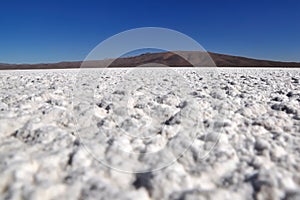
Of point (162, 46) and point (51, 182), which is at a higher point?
point (162, 46)

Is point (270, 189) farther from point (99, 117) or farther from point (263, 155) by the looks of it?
point (99, 117)

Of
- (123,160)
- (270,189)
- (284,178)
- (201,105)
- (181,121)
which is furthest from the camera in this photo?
(201,105)

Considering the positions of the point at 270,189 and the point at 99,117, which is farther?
the point at 99,117

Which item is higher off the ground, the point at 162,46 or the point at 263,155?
the point at 162,46

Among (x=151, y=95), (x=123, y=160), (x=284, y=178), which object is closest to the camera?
(x=284, y=178)

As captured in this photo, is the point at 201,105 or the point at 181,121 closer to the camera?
the point at 181,121

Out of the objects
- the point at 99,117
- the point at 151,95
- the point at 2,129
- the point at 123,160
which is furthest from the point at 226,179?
the point at 151,95

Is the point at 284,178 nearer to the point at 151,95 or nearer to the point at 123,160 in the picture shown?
the point at 123,160

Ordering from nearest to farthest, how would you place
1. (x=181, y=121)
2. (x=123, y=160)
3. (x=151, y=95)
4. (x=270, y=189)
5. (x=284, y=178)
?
(x=270, y=189) → (x=284, y=178) → (x=123, y=160) → (x=181, y=121) → (x=151, y=95)

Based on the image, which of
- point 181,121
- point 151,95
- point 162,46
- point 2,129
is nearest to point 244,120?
Answer: point 181,121
